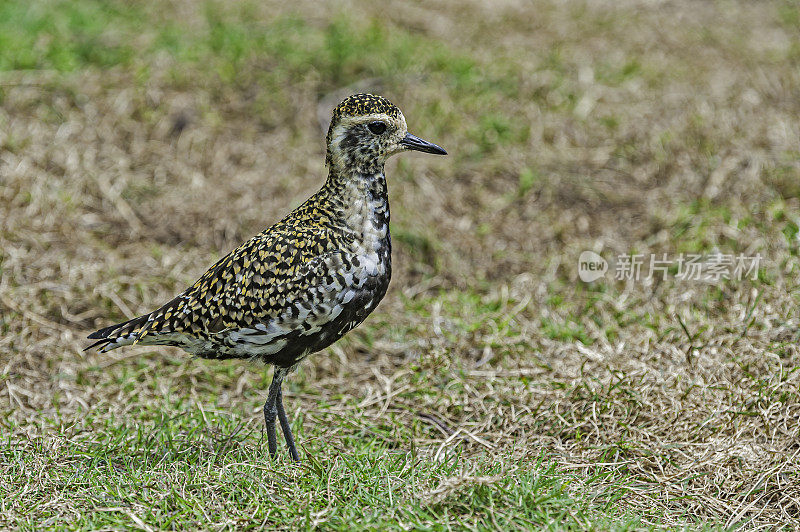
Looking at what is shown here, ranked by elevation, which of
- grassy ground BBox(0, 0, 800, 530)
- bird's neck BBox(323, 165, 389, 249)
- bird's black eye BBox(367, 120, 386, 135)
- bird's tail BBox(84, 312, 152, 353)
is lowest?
grassy ground BBox(0, 0, 800, 530)

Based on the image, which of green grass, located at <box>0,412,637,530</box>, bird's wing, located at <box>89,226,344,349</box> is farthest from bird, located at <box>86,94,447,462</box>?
green grass, located at <box>0,412,637,530</box>

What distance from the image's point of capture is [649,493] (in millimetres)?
4133

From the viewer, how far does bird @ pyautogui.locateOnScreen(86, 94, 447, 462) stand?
4070 millimetres

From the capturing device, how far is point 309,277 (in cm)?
405

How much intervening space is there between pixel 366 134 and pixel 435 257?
2.39 m

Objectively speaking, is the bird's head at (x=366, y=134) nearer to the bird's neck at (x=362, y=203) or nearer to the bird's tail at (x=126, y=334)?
the bird's neck at (x=362, y=203)

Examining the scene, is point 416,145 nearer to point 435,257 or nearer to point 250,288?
point 250,288

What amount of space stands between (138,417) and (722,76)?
6254 millimetres

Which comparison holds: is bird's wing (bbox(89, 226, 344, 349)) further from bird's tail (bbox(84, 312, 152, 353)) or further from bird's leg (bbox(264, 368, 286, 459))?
bird's leg (bbox(264, 368, 286, 459))

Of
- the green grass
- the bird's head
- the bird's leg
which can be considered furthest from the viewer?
the bird's leg

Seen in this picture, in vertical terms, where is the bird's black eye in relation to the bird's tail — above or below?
above

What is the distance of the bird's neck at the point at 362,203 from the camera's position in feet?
13.8

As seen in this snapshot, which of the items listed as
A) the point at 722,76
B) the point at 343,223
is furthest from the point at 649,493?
the point at 722,76

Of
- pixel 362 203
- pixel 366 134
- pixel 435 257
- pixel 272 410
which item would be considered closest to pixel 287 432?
pixel 272 410
